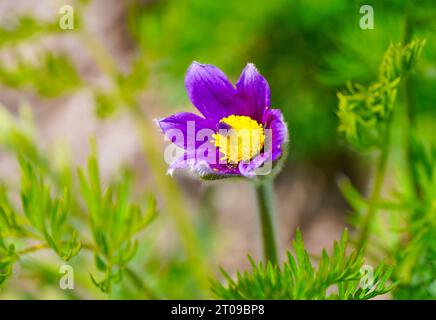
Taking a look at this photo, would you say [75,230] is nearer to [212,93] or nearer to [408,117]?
[212,93]

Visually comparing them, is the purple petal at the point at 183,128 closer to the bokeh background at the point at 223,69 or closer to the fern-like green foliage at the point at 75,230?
the fern-like green foliage at the point at 75,230

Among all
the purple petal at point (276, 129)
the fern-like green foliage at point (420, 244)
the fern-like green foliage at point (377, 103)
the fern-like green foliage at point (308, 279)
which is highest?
the fern-like green foliage at point (377, 103)

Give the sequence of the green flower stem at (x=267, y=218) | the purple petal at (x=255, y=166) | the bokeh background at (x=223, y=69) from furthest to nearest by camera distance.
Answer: the bokeh background at (x=223, y=69) < the green flower stem at (x=267, y=218) < the purple petal at (x=255, y=166)

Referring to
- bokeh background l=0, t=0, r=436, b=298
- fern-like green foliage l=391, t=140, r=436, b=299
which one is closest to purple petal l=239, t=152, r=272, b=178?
fern-like green foliage l=391, t=140, r=436, b=299

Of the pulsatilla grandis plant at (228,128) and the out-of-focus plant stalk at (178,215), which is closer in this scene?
the pulsatilla grandis plant at (228,128)

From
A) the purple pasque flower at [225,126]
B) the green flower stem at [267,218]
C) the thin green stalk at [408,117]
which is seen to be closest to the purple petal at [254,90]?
the purple pasque flower at [225,126]

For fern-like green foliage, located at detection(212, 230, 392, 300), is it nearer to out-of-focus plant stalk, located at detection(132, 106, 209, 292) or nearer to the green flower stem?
the green flower stem

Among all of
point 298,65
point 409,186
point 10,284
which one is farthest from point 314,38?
point 10,284
